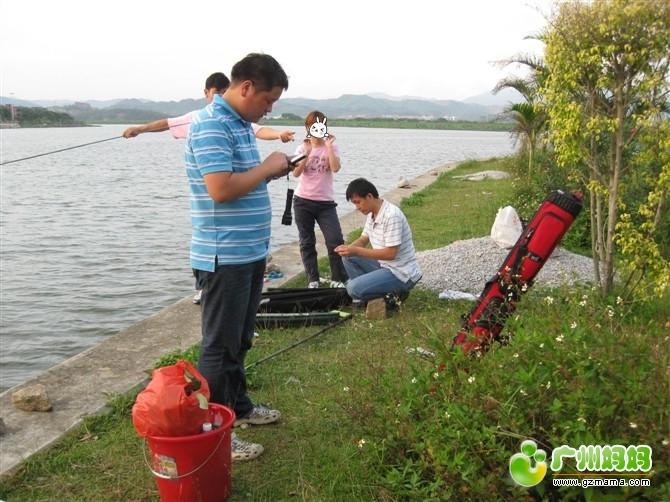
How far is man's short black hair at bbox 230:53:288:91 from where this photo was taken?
10.6 ft

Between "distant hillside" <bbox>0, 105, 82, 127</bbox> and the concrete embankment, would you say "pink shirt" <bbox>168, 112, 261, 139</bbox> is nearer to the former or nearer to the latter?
the concrete embankment

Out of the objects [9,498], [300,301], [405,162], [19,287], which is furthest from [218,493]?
[405,162]

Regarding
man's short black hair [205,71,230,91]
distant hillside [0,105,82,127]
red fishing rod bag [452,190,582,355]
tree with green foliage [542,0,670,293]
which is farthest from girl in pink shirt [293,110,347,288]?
distant hillside [0,105,82,127]

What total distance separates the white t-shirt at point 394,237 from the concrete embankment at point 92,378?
5.97 ft

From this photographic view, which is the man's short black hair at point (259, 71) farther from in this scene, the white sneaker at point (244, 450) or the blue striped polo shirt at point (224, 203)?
the white sneaker at point (244, 450)

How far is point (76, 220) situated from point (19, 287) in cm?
596

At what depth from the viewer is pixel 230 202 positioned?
10.8ft

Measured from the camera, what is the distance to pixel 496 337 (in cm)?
407

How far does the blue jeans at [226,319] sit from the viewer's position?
335cm

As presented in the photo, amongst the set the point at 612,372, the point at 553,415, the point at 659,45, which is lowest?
the point at 553,415

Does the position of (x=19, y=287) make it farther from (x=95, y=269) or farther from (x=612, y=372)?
(x=612, y=372)

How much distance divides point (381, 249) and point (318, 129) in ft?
4.48

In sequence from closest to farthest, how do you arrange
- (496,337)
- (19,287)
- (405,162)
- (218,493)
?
1. (218,493)
2. (496,337)
3. (19,287)
4. (405,162)

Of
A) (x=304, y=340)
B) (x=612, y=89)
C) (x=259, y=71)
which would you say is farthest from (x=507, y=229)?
(x=259, y=71)
